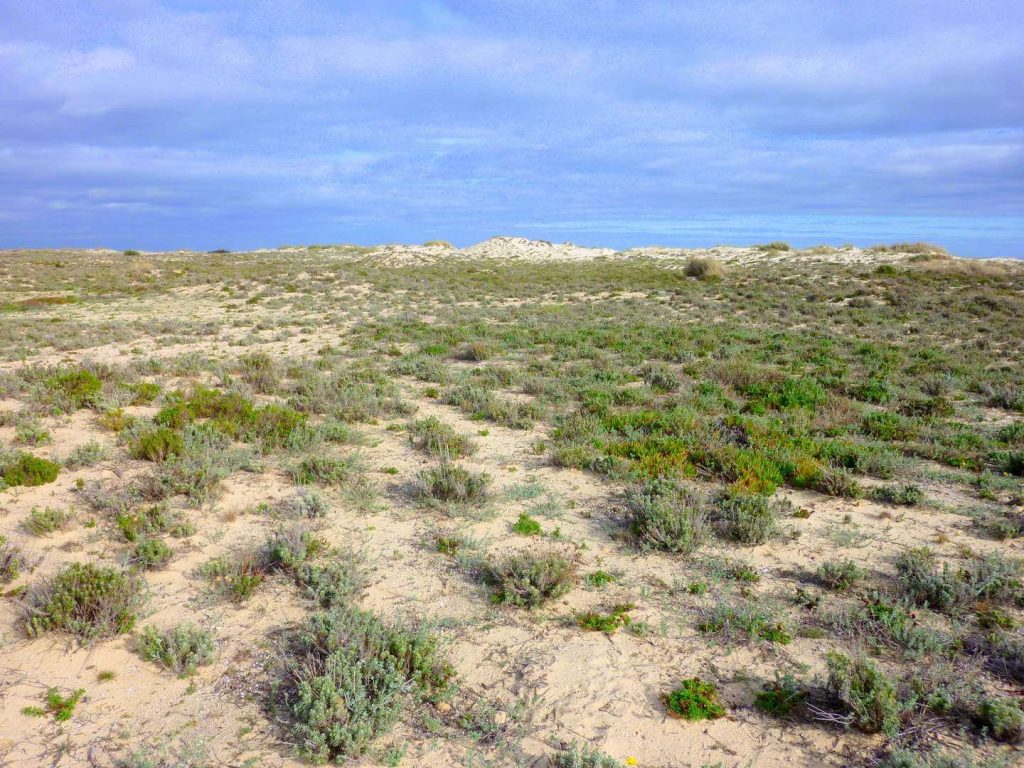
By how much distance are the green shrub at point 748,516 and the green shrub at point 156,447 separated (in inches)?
249

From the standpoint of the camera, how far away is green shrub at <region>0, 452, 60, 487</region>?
6218mm

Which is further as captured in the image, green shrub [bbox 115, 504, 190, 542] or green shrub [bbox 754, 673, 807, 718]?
green shrub [bbox 115, 504, 190, 542]

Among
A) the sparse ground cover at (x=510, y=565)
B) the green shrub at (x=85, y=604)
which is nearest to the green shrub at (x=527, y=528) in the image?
the sparse ground cover at (x=510, y=565)

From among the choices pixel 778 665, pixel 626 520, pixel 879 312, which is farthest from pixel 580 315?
pixel 778 665

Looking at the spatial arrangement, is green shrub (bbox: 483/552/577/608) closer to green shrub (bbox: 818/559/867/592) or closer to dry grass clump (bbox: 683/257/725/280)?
green shrub (bbox: 818/559/867/592)

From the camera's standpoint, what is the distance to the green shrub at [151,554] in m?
4.95

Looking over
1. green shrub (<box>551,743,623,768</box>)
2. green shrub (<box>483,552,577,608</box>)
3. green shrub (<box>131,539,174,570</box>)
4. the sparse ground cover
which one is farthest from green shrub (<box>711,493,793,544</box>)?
green shrub (<box>131,539,174,570</box>)

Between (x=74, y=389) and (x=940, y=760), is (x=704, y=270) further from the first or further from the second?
(x=940, y=760)

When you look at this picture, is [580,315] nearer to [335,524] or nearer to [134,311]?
[335,524]

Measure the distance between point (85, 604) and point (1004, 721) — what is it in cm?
610

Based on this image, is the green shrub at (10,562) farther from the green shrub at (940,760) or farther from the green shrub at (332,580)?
the green shrub at (940,760)

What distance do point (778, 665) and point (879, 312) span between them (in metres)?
20.9

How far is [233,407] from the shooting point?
8.61 metres

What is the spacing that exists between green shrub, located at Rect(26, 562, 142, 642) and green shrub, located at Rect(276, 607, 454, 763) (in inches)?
53.0
